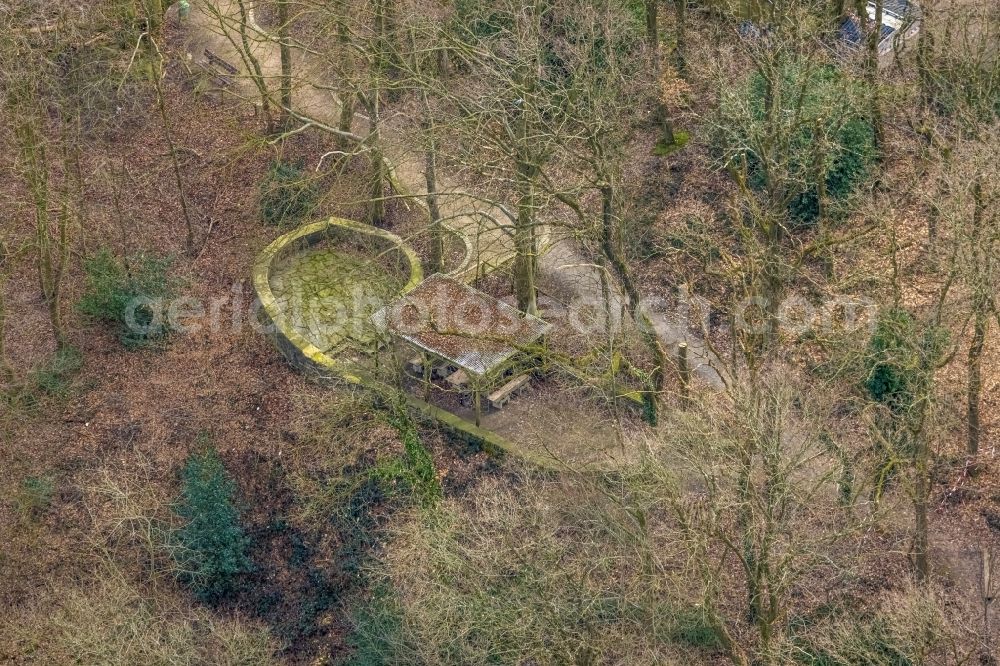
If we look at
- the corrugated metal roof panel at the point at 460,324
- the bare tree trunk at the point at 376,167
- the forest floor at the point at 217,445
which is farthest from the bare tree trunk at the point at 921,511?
the bare tree trunk at the point at 376,167

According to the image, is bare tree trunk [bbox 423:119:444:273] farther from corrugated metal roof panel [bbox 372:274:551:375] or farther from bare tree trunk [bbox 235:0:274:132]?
bare tree trunk [bbox 235:0:274:132]

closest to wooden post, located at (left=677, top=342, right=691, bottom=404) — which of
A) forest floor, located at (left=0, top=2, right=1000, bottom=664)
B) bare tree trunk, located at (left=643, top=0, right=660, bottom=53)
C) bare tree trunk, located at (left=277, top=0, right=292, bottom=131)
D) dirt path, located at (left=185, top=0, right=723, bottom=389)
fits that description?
dirt path, located at (left=185, top=0, right=723, bottom=389)

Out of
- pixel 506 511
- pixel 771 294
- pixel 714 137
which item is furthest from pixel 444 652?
pixel 714 137

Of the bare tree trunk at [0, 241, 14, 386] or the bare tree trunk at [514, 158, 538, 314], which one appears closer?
the bare tree trunk at [514, 158, 538, 314]

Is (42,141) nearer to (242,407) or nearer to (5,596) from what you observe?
(242,407)

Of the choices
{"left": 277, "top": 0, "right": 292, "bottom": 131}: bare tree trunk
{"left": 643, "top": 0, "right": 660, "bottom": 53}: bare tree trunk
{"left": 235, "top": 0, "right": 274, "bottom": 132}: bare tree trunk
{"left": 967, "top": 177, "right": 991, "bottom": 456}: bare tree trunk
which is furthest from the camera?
{"left": 277, "top": 0, "right": 292, "bottom": 131}: bare tree trunk

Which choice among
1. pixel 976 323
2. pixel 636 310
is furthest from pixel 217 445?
pixel 976 323

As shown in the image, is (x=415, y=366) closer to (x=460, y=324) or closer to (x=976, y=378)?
(x=460, y=324)

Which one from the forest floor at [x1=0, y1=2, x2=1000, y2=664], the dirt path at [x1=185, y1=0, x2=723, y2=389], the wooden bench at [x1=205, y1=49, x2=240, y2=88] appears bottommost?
the forest floor at [x1=0, y1=2, x2=1000, y2=664]
